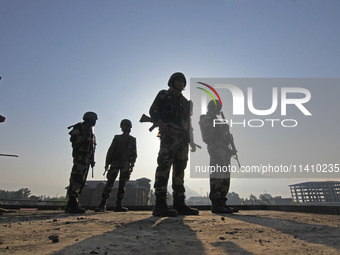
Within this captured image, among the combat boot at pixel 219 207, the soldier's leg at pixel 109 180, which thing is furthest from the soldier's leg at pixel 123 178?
the combat boot at pixel 219 207

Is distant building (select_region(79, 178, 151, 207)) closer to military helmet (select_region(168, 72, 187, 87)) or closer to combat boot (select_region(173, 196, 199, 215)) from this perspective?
combat boot (select_region(173, 196, 199, 215))

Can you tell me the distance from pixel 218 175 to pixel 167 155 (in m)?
1.69

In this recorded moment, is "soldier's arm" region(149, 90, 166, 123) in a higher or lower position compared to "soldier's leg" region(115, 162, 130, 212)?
higher

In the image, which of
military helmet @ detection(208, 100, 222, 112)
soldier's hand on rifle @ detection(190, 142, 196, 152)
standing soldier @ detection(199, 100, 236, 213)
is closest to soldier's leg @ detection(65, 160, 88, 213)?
soldier's hand on rifle @ detection(190, 142, 196, 152)

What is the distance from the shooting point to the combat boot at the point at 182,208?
→ 340 centimetres

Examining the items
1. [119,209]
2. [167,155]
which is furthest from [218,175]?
[119,209]

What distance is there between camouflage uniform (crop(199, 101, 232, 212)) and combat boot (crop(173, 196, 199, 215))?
39.9 inches

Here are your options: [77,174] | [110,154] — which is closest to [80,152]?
[77,174]

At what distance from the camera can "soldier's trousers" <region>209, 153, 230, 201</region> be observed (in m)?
4.41

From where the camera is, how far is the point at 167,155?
3.42 metres

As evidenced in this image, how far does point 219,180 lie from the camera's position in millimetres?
4496

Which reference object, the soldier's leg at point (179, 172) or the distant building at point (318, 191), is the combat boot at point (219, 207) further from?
the distant building at point (318, 191)

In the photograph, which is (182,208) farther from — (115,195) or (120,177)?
(115,195)

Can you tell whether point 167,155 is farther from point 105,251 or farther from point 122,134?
point 122,134
